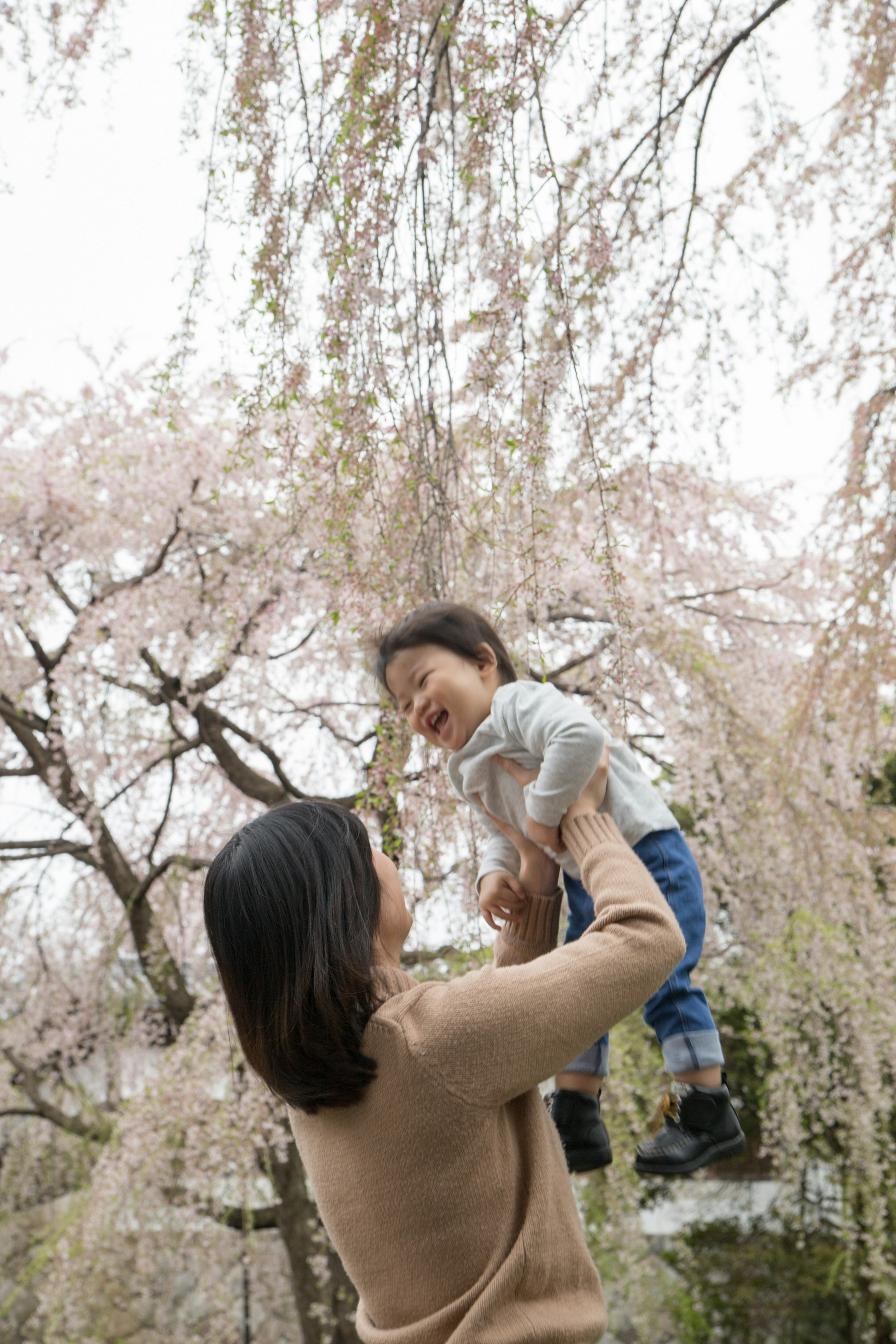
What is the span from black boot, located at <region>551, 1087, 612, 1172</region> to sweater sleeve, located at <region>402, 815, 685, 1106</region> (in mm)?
316

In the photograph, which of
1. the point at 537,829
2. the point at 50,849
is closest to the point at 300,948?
the point at 537,829

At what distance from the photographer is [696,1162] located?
1.10 meters

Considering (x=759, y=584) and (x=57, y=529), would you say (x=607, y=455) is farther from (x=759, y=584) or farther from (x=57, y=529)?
(x=57, y=529)

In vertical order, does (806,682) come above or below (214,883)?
above

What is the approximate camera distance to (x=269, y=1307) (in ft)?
21.3

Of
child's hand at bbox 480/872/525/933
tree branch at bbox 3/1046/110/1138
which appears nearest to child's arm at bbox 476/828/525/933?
child's hand at bbox 480/872/525/933

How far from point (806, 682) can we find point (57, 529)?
3558 millimetres

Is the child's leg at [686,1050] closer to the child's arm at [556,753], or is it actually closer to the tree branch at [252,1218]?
the child's arm at [556,753]

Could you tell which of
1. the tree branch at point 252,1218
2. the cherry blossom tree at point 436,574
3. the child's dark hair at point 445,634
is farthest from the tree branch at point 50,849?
the child's dark hair at point 445,634

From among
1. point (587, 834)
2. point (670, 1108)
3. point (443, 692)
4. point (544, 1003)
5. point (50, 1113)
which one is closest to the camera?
point (544, 1003)

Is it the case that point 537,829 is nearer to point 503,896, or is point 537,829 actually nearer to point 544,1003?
point 503,896

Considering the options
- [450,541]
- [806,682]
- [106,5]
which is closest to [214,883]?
[450,541]

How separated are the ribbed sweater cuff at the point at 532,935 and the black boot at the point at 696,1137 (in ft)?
0.75

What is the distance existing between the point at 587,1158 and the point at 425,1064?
398mm
